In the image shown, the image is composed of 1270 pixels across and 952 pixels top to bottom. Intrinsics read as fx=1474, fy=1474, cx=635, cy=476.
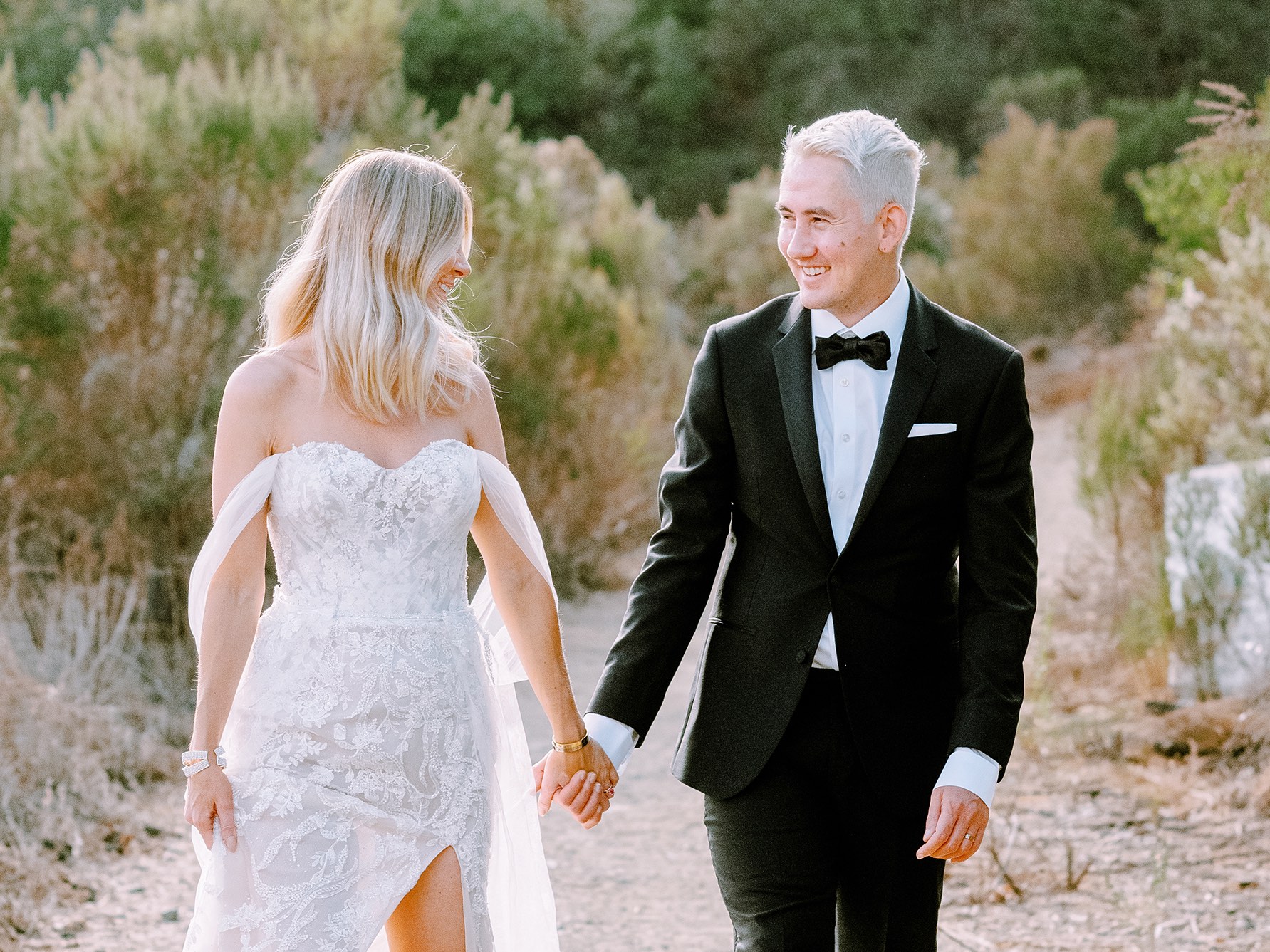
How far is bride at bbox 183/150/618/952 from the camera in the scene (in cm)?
259

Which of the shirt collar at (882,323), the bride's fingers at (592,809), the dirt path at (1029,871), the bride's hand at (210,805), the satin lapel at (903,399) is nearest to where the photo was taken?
the bride's hand at (210,805)

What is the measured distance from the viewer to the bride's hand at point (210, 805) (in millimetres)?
2551

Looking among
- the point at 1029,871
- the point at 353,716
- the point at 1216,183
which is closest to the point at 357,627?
the point at 353,716

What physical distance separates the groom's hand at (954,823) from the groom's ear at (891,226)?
1009 mm

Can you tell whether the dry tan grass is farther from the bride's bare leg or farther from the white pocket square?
the white pocket square

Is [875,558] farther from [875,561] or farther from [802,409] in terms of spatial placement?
[802,409]

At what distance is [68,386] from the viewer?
742 cm

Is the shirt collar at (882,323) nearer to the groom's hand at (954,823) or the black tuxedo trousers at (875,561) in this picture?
the black tuxedo trousers at (875,561)

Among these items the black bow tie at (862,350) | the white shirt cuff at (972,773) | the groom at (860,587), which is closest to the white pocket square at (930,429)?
the groom at (860,587)

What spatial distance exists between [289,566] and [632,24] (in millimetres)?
35395

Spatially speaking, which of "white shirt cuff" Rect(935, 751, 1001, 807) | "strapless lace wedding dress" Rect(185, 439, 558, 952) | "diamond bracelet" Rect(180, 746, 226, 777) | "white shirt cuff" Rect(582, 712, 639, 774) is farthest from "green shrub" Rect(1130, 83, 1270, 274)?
"diamond bracelet" Rect(180, 746, 226, 777)

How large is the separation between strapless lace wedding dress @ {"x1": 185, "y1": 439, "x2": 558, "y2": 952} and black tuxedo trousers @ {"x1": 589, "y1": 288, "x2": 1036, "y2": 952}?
42cm

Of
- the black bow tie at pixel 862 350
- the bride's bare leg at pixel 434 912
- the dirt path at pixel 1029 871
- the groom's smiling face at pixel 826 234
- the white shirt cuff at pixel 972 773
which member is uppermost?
the groom's smiling face at pixel 826 234

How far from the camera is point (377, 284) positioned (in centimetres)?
273
